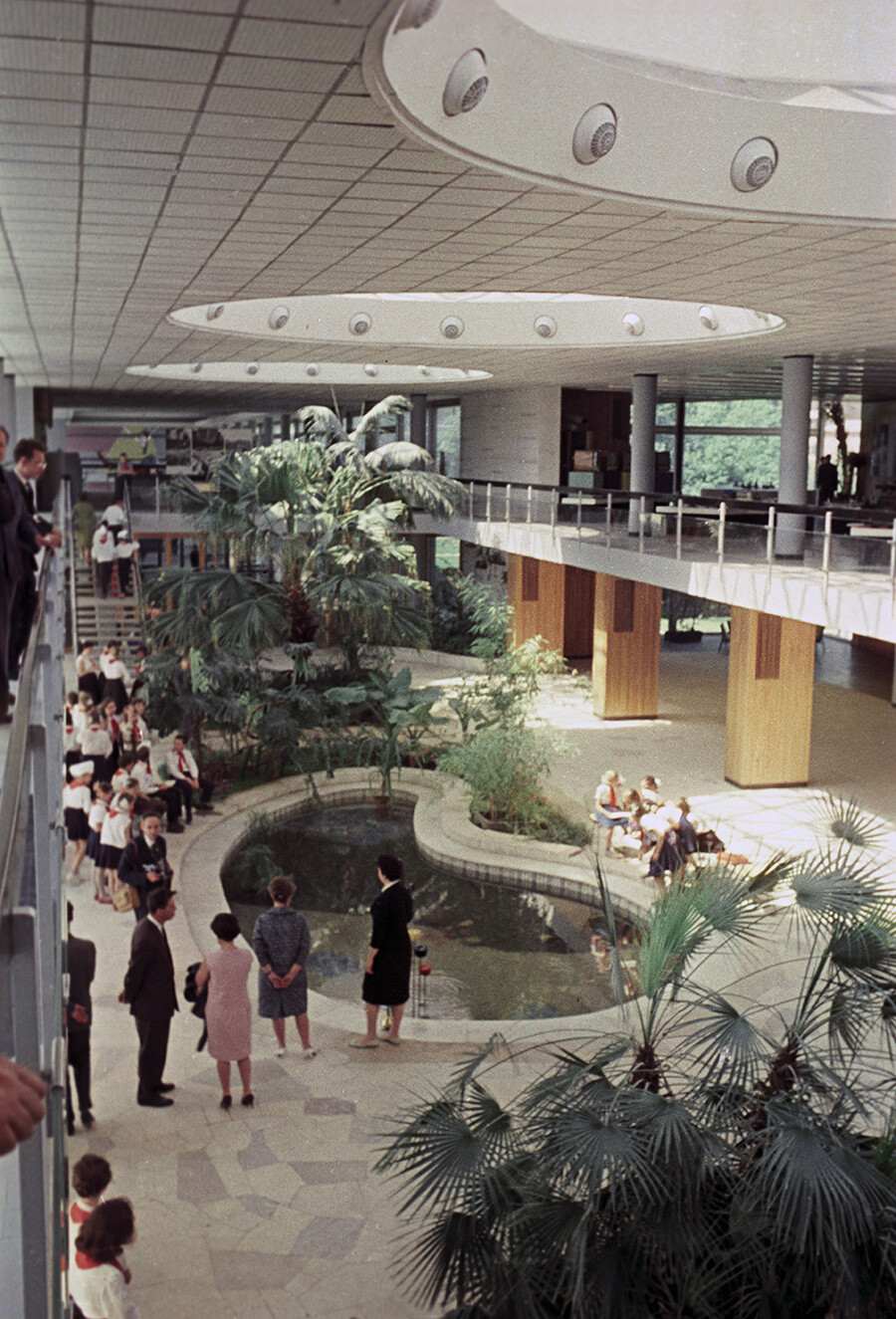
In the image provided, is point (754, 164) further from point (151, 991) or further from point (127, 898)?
point (127, 898)

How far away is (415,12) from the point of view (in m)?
4.46

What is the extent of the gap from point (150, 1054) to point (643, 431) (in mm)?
19047

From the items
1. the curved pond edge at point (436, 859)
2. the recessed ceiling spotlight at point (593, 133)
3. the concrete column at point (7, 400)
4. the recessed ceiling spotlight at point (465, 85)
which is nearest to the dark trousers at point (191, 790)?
the curved pond edge at point (436, 859)

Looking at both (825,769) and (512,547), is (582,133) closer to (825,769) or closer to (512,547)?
(825,769)

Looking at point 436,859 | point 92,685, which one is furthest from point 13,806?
point 436,859

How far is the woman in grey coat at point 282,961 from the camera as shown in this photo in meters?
8.06

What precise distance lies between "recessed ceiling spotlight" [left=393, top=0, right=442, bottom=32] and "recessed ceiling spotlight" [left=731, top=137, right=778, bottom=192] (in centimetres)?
375

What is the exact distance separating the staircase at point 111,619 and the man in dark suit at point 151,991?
45.3 ft

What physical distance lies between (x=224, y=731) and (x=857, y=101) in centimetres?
1230

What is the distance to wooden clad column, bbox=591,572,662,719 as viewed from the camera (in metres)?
22.1

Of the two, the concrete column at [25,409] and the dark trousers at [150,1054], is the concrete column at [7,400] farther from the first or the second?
the dark trousers at [150,1054]

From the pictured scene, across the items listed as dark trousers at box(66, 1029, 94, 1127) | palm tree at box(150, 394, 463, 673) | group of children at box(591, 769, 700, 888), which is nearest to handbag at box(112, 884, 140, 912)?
dark trousers at box(66, 1029, 94, 1127)

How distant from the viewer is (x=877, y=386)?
2716cm

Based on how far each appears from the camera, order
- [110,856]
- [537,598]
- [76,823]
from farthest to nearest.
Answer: [537,598] → [76,823] → [110,856]
